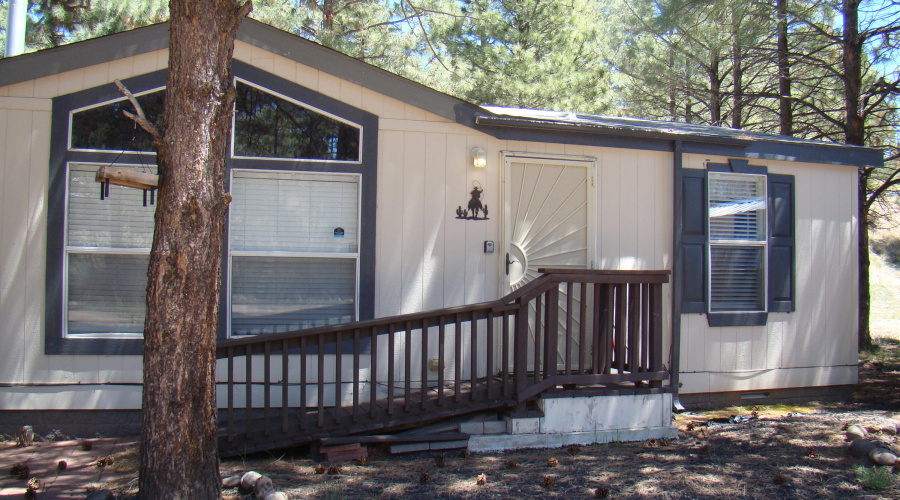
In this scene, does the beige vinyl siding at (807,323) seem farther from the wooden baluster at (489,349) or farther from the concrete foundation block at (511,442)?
the wooden baluster at (489,349)

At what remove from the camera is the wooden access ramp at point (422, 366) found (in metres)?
4.34

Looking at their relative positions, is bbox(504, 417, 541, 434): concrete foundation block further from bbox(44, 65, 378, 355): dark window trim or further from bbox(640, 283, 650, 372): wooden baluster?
bbox(44, 65, 378, 355): dark window trim

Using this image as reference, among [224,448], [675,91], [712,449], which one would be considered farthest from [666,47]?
[224,448]

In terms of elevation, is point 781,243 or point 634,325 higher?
point 781,243

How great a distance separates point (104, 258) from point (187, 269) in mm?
2468

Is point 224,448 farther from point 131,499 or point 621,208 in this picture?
point 621,208

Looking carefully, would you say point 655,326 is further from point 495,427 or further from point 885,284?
point 885,284

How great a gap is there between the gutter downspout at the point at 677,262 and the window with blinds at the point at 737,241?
39cm

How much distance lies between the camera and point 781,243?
20.1 ft

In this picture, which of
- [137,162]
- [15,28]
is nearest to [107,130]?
[137,162]

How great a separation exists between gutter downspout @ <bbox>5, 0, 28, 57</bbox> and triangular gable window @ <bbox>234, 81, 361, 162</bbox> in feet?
10.3

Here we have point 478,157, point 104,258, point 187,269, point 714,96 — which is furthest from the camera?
point 714,96

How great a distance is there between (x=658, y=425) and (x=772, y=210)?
2518 millimetres

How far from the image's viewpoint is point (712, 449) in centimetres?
448
